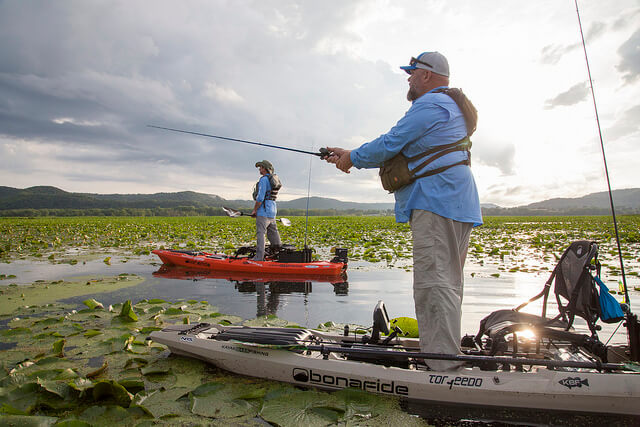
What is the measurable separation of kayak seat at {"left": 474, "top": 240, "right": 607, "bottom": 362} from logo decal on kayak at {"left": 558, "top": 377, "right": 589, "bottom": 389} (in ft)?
1.32

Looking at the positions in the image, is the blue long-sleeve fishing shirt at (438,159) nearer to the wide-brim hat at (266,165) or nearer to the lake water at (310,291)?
the lake water at (310,291)

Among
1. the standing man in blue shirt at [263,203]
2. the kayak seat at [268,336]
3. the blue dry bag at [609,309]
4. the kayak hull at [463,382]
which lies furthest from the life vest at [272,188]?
the blue dry bag at [609,309]

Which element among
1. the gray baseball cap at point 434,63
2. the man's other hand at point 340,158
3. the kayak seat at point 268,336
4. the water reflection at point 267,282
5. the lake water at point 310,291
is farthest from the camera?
the water reflection at point 267,282

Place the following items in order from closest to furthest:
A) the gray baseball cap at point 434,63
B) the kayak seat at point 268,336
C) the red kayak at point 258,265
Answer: the gray baseball cap at point 434,63, the kayak seat at point 268,336, the red kayak at point 258,265

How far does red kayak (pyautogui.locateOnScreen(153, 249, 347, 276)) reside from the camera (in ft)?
29.4

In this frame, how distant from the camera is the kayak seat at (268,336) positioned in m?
3.32

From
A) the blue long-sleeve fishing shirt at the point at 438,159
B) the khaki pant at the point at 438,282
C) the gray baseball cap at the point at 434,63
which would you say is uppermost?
the gray baseball cap at the point at 434,63

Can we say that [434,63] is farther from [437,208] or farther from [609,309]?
[609,309]

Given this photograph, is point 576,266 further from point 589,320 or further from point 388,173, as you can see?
point 388,173

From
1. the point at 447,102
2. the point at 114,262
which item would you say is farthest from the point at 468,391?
the point at 114,262

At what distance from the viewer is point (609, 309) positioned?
114 inches

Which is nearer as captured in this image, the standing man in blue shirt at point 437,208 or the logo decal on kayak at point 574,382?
the logo decal on kayak at point 574,382

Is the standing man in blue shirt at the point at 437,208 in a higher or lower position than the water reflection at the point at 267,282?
higher

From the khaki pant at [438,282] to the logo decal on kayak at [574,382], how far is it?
2.41 feet
